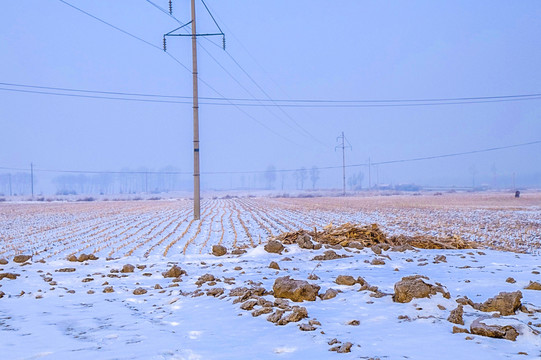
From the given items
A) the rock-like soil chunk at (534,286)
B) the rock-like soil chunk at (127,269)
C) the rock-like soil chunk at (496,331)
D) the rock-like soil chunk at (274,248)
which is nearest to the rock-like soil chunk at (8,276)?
the rock-like soil chunk at (127,269)

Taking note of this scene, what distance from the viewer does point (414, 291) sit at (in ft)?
19.3

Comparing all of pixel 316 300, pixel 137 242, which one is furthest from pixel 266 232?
pixel 316 300

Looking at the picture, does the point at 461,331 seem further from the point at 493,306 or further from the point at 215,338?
the point at 215,338

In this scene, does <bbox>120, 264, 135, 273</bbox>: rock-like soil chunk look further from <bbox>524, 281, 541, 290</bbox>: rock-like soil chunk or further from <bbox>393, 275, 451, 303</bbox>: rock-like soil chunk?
<bbox>524, 281, 541, 290</bbox>: rock-like soil chunk

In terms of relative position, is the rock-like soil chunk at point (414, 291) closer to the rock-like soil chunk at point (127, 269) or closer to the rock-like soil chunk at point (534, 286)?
the rock-like soil chunk at point (534, 286)

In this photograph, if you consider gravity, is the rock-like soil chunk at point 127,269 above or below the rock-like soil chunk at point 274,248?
below

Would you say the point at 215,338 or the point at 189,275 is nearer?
the point at 215,338

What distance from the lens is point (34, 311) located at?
21.6 feet

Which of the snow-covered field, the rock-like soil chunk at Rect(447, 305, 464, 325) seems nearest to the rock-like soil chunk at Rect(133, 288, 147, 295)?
the snow-covered field

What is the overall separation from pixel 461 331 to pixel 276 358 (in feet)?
6.44

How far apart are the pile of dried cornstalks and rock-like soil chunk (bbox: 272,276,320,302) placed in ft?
17.7

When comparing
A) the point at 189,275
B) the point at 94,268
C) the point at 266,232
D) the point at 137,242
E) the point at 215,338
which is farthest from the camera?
the point at 266,232

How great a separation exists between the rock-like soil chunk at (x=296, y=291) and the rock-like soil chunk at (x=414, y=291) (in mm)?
1123

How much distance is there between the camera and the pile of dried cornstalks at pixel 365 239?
1227cm
